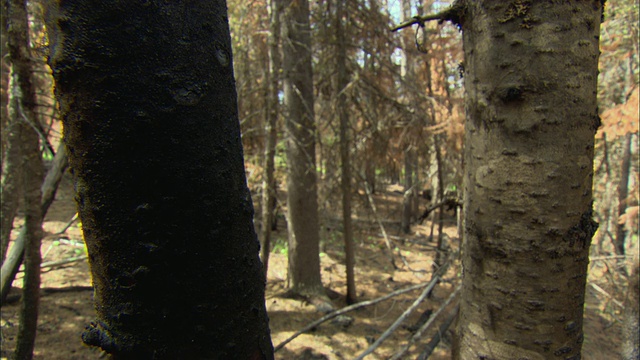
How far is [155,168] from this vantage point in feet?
1.73

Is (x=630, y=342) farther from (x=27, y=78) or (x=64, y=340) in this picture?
(x=27, y=78)

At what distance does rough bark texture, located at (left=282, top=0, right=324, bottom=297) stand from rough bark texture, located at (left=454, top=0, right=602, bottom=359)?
16.1 feet

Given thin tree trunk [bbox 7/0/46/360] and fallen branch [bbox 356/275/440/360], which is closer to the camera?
fallen branch [bbox 356/275/440/360]

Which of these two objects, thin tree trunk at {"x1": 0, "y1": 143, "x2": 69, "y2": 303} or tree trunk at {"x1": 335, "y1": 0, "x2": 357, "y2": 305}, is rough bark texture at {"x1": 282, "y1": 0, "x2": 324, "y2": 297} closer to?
tree trunk at {"x1": 335, "y1": 0, "x2": 357, "y2": 305}

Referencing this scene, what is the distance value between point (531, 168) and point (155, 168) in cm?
125

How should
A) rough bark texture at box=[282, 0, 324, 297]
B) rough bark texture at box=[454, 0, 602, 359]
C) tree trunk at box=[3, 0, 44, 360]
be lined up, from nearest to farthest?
rough bark texture at box=[454, 0, 602, 359]
tree trunk at box=[3, 0, 44, 360]
rough bark texture at box=[282, 0, 324, 297]

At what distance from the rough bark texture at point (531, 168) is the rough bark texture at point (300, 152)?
16.1 feet

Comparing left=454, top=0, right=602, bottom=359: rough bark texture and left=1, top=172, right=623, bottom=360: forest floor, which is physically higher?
left=454, top=0, right=602, bottom=359: rough bark texture

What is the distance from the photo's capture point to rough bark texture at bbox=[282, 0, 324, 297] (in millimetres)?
6383

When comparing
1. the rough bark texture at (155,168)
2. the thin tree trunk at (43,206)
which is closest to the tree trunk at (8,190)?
the thin tree trunk at (43,206)

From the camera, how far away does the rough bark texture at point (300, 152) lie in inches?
251

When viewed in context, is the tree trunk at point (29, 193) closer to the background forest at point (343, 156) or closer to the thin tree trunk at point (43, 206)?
the background forest at point (343, 156)

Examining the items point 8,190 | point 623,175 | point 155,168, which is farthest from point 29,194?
point 623,175

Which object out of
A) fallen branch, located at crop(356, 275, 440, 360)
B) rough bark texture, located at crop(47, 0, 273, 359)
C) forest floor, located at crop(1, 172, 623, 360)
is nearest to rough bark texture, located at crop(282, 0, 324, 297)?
forest floor, located at crop(1, 172, 623, 360)
